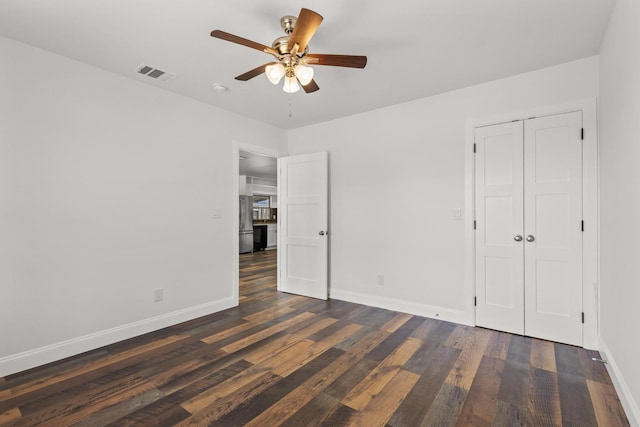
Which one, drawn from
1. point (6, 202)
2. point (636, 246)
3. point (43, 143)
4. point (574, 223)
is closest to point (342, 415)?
point (636, 246)

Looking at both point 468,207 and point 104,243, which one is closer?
point 104,243

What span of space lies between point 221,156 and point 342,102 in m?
1.68

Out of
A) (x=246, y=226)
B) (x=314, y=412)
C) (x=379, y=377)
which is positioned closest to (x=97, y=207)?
(x=314, y=412)

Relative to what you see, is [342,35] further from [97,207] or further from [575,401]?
[575,401]

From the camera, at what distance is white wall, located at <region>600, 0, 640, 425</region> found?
1.68 m

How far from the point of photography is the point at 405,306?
3717 mm

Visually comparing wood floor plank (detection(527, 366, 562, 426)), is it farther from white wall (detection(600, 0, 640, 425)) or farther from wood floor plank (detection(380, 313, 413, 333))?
wood floor plank (detection(380, 313, 413, 333))

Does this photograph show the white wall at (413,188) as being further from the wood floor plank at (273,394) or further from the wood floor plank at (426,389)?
the wood floor plank at (273,394)

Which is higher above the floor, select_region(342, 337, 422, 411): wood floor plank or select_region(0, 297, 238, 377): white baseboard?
select_region(0, 297, 238, 377): white baseboard

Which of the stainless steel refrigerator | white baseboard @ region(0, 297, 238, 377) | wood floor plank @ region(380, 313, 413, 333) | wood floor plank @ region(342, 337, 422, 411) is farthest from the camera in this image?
the stainless steel refrigerator

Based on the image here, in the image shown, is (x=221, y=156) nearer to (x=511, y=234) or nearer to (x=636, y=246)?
(x=511, y=234)

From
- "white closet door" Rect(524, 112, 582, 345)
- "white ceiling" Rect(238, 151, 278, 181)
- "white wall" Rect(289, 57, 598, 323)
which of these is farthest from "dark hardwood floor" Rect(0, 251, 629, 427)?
"white ceiling" Rect(238, 151, 278, 181)

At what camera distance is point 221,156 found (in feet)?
12.8

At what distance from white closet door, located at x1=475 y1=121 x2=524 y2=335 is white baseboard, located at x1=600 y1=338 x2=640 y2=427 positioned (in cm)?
68
